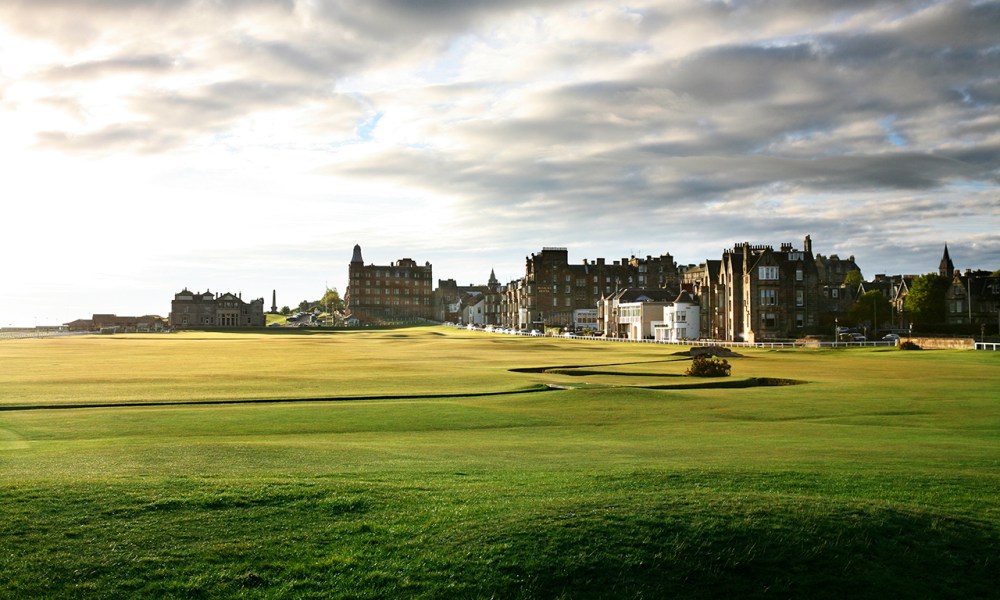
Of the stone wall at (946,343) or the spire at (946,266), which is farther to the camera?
the spire at (946,266)

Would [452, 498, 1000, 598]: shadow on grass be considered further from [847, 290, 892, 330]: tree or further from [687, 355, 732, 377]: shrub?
[847, 290, 892, 330]: tree

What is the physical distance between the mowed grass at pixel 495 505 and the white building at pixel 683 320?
109 metres

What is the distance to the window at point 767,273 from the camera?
4953 inches

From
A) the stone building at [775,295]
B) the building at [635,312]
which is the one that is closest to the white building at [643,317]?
the building at [635,312]

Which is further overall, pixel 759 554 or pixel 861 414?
pixel 861 414

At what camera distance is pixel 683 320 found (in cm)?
14175

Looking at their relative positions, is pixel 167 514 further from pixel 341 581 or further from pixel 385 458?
pixel 385 458

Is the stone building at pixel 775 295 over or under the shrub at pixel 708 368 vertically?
over

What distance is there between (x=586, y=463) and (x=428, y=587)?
969 cm

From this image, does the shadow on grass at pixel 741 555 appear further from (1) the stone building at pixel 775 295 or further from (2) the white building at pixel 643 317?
(2) the white building at pixel 643 317

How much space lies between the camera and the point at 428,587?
1107 cm

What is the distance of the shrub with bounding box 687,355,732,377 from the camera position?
55781mm

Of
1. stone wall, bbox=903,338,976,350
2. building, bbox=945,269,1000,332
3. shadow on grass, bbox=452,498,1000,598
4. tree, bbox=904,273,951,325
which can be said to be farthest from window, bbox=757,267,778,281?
shadow on grass, bbox=452,498,1000,598

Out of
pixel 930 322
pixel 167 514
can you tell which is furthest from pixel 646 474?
pixel 930 322
